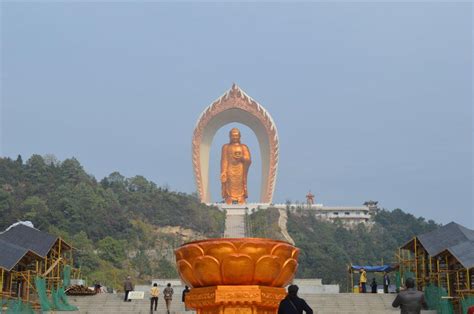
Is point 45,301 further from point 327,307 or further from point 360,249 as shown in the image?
point 360,249

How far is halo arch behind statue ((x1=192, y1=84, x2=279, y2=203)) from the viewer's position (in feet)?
121

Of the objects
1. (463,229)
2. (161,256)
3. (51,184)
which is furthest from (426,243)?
(51,184)

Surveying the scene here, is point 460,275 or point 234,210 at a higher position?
point 234,210

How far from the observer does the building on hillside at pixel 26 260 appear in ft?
47.4

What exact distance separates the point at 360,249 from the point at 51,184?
17.4 meters

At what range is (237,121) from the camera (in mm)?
38094

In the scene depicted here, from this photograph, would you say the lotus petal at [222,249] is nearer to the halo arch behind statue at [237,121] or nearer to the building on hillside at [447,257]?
the building on hillside at [447,257]

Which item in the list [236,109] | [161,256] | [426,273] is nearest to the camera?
[426,273]

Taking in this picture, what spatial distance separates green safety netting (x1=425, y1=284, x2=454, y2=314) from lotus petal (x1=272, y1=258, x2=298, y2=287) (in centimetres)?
779

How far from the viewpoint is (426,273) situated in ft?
55.4

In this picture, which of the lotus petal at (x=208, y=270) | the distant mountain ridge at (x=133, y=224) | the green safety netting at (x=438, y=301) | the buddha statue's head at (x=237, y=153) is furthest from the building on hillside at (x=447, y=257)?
the buddha statue's head at (x=237, y=153)

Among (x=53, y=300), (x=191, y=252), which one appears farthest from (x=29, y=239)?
(x=191, y=252)

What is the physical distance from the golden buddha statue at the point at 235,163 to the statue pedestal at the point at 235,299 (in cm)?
3167

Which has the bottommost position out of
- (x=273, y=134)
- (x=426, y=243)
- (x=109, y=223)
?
(x=426, y=243)
